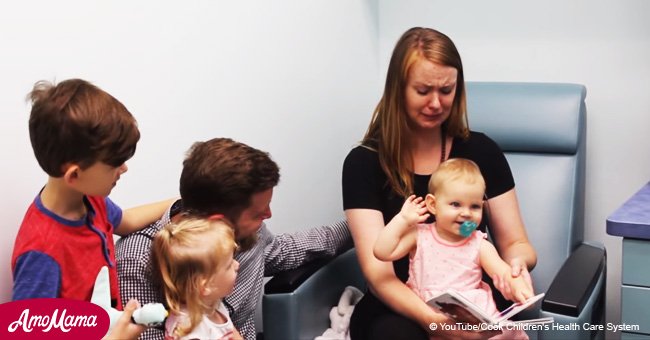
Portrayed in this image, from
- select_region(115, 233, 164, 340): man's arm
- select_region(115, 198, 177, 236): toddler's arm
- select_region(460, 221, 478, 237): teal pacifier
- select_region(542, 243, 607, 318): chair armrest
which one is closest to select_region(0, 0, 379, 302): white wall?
select_region(115, 198, 177, 236): toddler's arm

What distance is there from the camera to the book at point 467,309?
1.50 m

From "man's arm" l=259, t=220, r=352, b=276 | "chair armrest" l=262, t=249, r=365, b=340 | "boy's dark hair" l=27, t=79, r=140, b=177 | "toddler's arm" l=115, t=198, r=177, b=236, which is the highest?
"boy's dark hair" l=27, t=79, r=140, b=177

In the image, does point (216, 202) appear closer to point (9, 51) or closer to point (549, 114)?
point (9, 51)

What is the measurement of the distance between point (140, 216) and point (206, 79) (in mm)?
420

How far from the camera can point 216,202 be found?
1.49 meters

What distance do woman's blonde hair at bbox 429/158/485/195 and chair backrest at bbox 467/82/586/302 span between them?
0.51 m

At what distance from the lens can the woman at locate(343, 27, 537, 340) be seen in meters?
1.80

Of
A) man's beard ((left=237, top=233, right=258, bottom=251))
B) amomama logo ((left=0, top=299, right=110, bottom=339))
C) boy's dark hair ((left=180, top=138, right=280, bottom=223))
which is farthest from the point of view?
man's beard ((left=237, top=233, right=258, bottom=251))

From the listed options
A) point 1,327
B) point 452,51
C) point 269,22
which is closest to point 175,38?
point 269,22

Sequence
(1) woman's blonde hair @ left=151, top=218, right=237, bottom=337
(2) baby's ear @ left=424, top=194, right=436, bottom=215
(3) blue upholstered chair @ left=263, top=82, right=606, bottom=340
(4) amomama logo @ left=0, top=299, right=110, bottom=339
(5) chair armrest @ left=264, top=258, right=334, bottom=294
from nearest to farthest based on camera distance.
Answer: (4) amomama logo @ left=0, top=299, right=110, bottom=339 < (1) woman's blonde hair @ left=151, top=218, right=237, bottom=337 < (2) baby's ear @ left=424, top=194, right=436, bottom=215 < (5) chair armrest @ left=264, top=258, right=334, bottom=294 < (3) blue upholstered chair @ left=263, top=82, right=606, bottom=340

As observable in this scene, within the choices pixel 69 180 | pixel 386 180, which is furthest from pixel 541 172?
pixel 69 180

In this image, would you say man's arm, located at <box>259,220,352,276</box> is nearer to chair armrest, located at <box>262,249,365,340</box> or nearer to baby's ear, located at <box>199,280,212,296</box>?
chair armrest, located at <box>262,249,365,340</box>

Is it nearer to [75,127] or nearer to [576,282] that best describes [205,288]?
[75,127]

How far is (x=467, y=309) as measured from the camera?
1.54m
